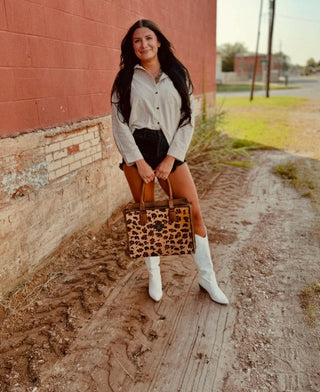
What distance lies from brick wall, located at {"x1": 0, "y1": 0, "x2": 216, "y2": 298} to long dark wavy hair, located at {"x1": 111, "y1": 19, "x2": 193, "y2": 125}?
0.84 meters

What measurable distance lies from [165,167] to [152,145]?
0.17 meters

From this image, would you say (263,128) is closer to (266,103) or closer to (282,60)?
(266,103)

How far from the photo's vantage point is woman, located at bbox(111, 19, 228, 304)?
2330mm

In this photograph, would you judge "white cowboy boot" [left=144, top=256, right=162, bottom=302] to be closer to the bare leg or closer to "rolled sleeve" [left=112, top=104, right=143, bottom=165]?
the bare leg

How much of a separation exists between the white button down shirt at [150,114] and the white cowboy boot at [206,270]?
0.66 meters

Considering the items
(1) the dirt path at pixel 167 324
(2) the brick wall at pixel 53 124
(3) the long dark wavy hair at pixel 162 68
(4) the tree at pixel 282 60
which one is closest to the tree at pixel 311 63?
(4) the tree at pixel 282 60

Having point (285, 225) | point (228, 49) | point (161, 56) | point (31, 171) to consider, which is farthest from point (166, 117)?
point (228, 49)

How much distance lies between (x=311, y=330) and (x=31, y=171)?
7.68 ft

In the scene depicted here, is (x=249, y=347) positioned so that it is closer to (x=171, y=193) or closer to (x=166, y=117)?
(x=171, y=193)

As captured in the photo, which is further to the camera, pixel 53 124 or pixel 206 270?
pixel 53 124

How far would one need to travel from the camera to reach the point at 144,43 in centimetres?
231

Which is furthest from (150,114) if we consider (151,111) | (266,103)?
(266,103)

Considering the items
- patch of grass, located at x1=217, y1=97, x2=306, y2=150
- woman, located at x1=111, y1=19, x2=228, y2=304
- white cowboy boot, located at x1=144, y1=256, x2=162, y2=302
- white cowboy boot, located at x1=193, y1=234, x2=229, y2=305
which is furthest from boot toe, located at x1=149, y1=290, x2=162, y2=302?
patch of grass, located at x1=217, y1=97, x2=306, y2=150

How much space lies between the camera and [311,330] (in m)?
2.43
